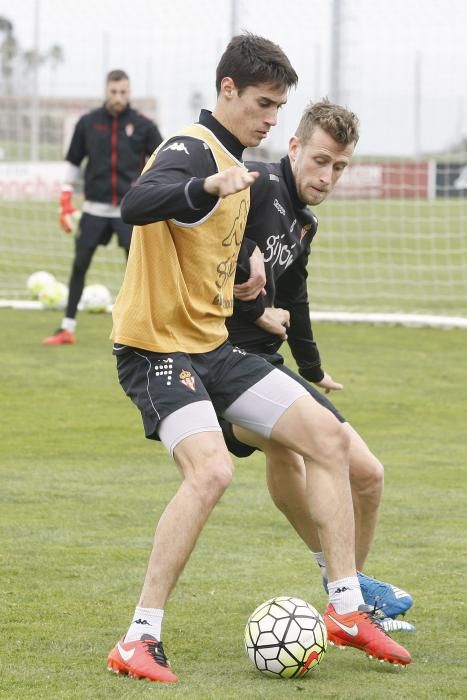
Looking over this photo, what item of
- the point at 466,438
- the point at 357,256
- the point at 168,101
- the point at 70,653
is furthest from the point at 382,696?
the point at 357,256

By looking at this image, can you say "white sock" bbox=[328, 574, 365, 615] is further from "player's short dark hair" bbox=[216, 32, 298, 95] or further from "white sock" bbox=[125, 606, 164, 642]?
"player's short dark hair" bbox=[216, 32, 298, 95]

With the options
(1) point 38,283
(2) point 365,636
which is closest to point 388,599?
(2) point 365,636

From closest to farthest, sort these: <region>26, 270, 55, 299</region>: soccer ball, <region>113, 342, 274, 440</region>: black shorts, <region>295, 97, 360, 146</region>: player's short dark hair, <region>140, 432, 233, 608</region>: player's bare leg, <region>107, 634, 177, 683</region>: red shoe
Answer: <region>107, 634, 177, 683</region>: red shoe, <region>140, 432, 233, 608</region>: player's bare leg, <region>113, 342, 274, 440</region>: black shorts, <region>295, 97, 360, 146</region>: player's short dark hair, <region>26, 270, 55, 299</region>: soccer ball

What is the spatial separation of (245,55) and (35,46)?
49.7ft

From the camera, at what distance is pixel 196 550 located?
621 centimetres

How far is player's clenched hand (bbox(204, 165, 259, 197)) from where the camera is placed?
13.7ft

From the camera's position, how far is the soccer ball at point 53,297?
1598 centimetres

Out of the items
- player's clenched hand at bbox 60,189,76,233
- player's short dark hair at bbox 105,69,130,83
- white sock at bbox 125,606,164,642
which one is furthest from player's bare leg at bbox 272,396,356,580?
player's clenched hand at bbox 60,189,76,233

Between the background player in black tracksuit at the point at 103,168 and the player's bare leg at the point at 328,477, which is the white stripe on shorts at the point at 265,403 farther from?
the background player in black tracksuit at the point at 103,168

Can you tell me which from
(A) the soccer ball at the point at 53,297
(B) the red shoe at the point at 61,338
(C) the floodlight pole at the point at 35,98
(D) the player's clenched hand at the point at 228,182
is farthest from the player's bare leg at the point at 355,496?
(C) the floodlight pole at the point at 35,98

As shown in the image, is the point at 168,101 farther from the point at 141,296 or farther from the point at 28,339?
the point at 141,296

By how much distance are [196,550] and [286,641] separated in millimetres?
1730

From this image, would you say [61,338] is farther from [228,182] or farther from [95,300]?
[228,182]

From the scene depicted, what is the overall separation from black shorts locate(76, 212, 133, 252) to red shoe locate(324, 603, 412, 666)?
8.27 meters
